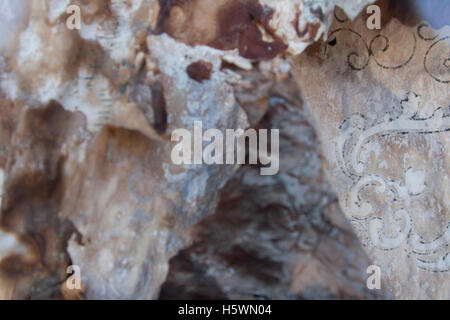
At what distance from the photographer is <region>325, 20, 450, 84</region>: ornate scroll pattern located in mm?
670

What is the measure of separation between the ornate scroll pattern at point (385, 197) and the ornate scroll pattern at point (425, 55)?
4 cm

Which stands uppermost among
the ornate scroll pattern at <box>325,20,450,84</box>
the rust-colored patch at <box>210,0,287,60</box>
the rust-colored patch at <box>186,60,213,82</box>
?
the ornate scroll pattern at <box>325,20,450,84</box>

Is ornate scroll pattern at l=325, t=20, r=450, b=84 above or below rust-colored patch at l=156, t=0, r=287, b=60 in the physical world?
above

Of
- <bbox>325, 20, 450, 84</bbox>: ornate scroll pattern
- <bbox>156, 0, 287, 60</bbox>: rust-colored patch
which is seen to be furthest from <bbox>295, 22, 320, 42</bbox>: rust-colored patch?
<bbox>325, 20, 450, 84</bbox>: ornate scroll pattern

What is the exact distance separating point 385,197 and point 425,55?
201 millimetres

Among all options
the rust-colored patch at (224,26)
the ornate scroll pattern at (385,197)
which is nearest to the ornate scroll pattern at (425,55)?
the ornate scroll pattern at (385,197)

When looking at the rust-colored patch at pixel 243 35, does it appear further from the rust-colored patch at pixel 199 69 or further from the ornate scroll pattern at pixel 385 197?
the ornate scroll pattern at pixel 385 197

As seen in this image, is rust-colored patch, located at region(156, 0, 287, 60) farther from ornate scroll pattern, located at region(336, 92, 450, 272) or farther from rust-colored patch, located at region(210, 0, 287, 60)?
ornate scroll pattern, located at region(336, 92, 450, 272)

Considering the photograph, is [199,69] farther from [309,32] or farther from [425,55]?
[425,55]

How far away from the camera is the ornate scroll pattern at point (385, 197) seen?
66cm

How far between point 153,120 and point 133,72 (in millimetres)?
58

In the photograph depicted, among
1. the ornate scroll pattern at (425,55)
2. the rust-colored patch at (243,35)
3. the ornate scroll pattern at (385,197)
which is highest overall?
the ornate scroll pattern at (425,55)

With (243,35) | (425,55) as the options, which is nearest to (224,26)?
(243,35)

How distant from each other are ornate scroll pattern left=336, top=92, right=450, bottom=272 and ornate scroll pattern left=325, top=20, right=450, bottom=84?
4 centimetres
